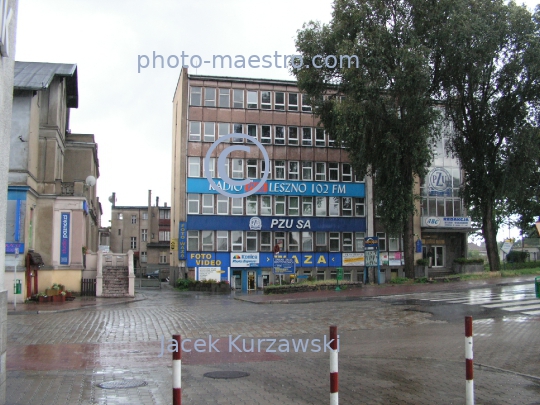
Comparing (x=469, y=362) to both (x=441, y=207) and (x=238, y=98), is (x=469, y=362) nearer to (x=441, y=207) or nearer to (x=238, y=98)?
(x=238, y=98)

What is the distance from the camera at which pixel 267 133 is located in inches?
1751

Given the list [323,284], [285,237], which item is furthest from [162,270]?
[323,284]

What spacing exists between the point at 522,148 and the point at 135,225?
6927 centimetres

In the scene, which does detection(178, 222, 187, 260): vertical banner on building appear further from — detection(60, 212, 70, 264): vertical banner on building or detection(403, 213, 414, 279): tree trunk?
detection(403, 213, 414, 279): tree trunk

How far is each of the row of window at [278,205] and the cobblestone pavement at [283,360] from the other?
87.4 feet

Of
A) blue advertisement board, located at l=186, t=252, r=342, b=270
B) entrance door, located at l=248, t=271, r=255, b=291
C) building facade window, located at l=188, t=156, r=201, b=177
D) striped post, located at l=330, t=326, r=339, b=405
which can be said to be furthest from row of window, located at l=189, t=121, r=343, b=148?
striped post, located at l=330, t=326, r=339, b=405

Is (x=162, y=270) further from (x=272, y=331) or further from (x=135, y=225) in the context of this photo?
(x=272, y=331)

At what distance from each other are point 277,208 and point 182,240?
8666 millimetres

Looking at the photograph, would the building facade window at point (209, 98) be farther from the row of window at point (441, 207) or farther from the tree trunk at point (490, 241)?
the row of window at point (441, 207)

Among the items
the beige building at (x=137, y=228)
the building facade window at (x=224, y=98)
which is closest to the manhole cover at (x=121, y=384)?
the building facade window at (x=224, y=98)

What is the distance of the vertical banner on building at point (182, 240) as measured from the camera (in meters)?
45.5

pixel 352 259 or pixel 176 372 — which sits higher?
pixel 352 259

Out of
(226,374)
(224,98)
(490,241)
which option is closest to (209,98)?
(224,98)

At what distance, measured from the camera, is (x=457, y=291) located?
26.7 m
